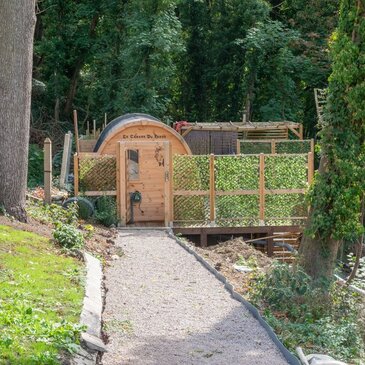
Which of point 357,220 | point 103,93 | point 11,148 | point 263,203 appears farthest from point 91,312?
point 103,93

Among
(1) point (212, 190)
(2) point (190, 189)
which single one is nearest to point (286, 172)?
(1) point (212, 190)

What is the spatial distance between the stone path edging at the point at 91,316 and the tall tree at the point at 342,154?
3.52 m

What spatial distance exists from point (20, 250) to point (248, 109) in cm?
2675

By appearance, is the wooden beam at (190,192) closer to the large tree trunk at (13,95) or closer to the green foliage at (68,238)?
the large tree trunk at (13,95)

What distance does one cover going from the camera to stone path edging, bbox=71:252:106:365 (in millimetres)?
8229

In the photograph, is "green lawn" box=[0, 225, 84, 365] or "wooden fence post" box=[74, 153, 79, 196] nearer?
"green lawn" box=[0, 225, 84, 365]

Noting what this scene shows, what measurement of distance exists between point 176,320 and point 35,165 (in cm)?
2028

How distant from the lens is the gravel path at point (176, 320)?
908 centimetres

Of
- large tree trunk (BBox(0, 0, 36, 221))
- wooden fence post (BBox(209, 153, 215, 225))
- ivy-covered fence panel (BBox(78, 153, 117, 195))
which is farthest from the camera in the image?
ivy-covered fence panel (BBox(78, 153, 117, 195))

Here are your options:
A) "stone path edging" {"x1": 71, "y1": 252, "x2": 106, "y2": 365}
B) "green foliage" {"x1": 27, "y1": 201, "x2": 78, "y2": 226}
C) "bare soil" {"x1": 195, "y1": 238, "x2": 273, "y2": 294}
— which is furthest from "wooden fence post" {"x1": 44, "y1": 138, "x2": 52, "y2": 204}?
"stone path edging" {"x1": 71, "y1": 252, "x2": 106, "y2": 365}

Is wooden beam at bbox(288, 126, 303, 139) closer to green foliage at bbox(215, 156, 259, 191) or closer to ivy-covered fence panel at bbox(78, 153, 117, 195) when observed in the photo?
green foliage at bbox(215, 156, 259, 191)

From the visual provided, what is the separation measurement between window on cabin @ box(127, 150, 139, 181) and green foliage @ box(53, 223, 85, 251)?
21.2 ft

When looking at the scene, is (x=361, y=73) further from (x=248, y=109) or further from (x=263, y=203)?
(x=248, y=109)

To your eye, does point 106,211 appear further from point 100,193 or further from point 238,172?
point 238,172
